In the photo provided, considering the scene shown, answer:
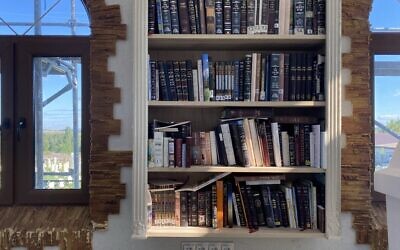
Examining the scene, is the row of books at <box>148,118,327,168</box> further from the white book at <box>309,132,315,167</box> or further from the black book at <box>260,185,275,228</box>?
the black book at <box>260,185,275,228</box>

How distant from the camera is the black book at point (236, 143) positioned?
185cm

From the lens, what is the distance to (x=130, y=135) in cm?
201

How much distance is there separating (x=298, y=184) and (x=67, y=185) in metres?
1.26

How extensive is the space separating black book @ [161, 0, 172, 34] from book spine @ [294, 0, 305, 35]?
23.3 inches

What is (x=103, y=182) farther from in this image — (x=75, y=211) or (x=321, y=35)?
(x=321, y=35)

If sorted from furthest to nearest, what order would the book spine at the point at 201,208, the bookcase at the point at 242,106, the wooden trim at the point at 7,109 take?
1. the wooden trim at the point at 7,109
2. the book spine at the point at 201,208
3. the bookcase at the point at 242,106

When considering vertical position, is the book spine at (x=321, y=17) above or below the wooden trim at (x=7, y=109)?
above

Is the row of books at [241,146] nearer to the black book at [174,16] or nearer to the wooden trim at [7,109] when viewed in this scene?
the black book at [174,16]

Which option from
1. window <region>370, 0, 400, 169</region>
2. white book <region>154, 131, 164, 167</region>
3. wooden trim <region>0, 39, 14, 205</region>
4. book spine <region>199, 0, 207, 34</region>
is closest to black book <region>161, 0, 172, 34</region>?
book spine <region>199, 0, 207, 34</region>

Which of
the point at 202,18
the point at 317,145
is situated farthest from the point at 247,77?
the point at 317,145

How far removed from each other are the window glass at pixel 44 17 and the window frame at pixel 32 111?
0.06 metres

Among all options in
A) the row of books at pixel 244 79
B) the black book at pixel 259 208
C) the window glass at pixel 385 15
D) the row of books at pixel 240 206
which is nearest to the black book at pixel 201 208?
the row of books at pixel 240 206

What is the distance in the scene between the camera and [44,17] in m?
2.18

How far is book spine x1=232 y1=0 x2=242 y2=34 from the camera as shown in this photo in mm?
1817
